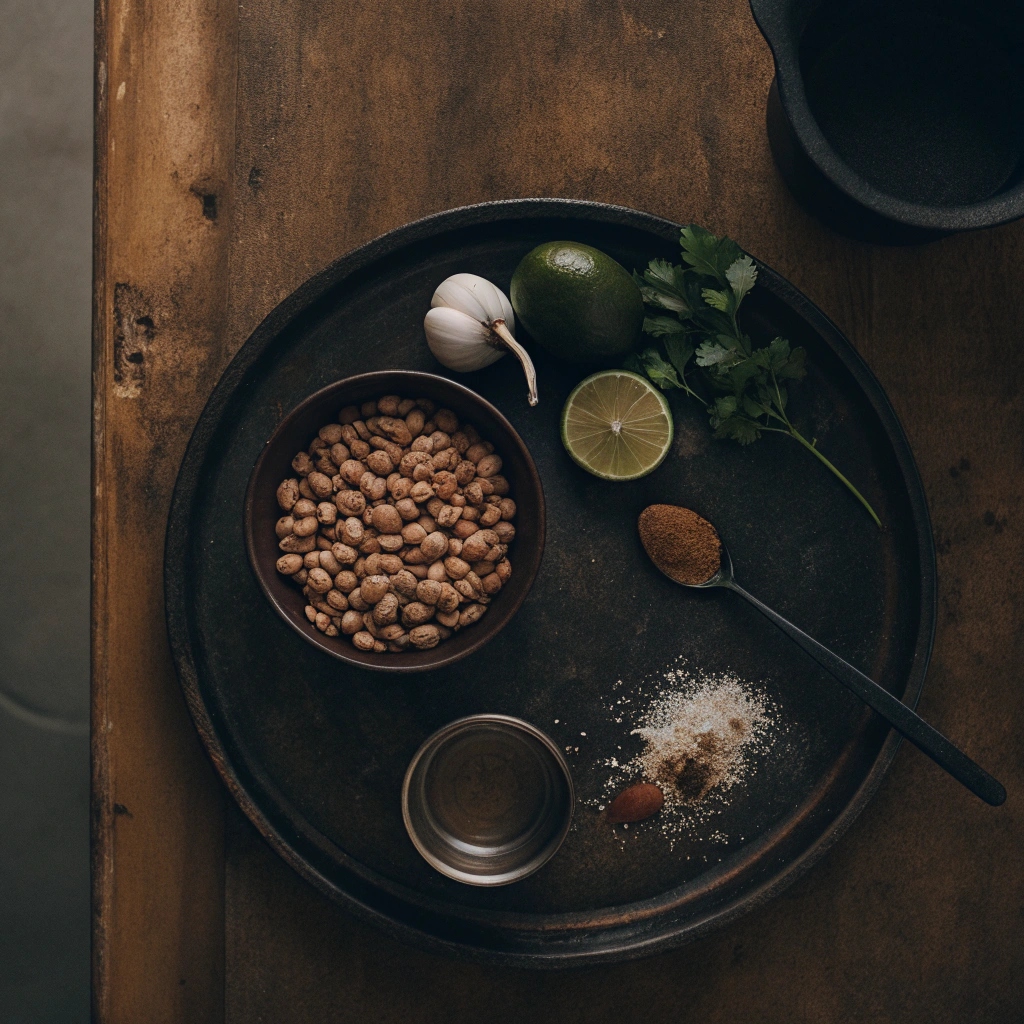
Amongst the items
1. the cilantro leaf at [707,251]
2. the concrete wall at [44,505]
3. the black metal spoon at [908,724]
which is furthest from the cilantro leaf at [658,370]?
the concrete wall at [44,505]

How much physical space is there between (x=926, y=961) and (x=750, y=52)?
1.34 meters

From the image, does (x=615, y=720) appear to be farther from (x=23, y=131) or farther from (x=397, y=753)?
(x=23, y=131)

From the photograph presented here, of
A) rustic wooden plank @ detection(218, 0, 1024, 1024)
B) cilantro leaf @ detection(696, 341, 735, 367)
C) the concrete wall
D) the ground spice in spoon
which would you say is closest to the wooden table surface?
rustic wooden plank @ detection(218, 0, 1024, 1024)

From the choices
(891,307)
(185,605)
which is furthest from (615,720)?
(891,307)

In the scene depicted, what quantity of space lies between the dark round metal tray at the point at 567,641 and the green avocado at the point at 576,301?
7 centimetres

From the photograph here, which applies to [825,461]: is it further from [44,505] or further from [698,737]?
[44,505]

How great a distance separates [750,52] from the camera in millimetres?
1149

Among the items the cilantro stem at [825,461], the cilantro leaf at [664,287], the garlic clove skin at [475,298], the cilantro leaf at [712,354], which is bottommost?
the cilantro stem at [825,461]

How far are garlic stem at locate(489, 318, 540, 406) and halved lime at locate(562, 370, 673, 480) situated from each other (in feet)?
0.19

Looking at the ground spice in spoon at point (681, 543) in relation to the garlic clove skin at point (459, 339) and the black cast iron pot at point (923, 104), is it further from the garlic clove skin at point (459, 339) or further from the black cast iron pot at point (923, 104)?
the black cast iron pot at point (923, 104)

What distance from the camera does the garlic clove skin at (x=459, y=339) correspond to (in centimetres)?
100

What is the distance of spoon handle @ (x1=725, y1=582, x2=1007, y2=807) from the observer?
1032 millimetres

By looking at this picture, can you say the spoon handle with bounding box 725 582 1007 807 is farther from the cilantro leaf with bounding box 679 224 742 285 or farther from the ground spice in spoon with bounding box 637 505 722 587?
the cilantro leaf with bounding box 679 224 742 285

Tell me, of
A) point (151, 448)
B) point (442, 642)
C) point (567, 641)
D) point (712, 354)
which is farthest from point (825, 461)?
point (151, 448)
